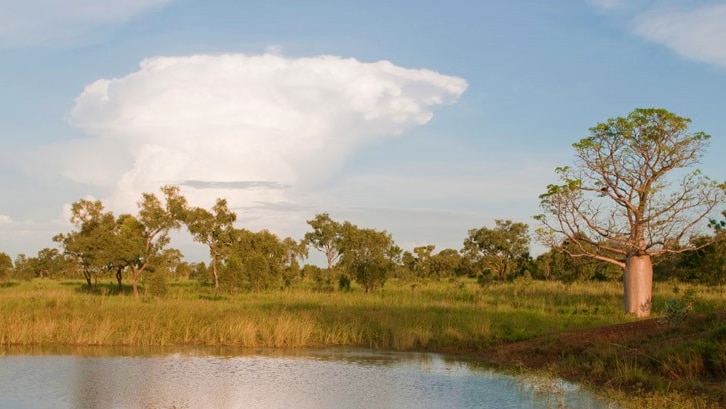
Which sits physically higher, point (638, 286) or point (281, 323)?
point (638, 286)

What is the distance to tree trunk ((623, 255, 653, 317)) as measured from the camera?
21.3m

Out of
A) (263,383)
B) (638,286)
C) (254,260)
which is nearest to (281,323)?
(263,383)

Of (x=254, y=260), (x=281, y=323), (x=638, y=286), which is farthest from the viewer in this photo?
(x=254, y=260)

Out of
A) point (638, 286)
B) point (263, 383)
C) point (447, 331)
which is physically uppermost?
point (638, 286)

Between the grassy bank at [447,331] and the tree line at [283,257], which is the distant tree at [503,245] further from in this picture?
the grassy bank at [447,331]

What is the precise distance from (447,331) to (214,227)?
28.3 meters

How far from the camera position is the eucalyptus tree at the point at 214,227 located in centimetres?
4281

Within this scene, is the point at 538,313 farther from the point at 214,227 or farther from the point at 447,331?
→ the point at 214,227

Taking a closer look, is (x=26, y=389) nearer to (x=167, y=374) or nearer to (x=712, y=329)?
(x=167, y=374)

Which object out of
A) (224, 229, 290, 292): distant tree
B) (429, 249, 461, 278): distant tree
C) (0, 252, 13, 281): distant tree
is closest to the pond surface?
(224, 229, 290, 292): distant tree

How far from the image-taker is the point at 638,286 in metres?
21.3

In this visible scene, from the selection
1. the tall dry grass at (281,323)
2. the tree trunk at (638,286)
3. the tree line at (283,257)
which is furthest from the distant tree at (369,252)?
the tree trunk at (638,286)

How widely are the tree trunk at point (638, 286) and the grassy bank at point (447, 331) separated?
0.65m

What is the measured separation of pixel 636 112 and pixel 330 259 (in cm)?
3974
